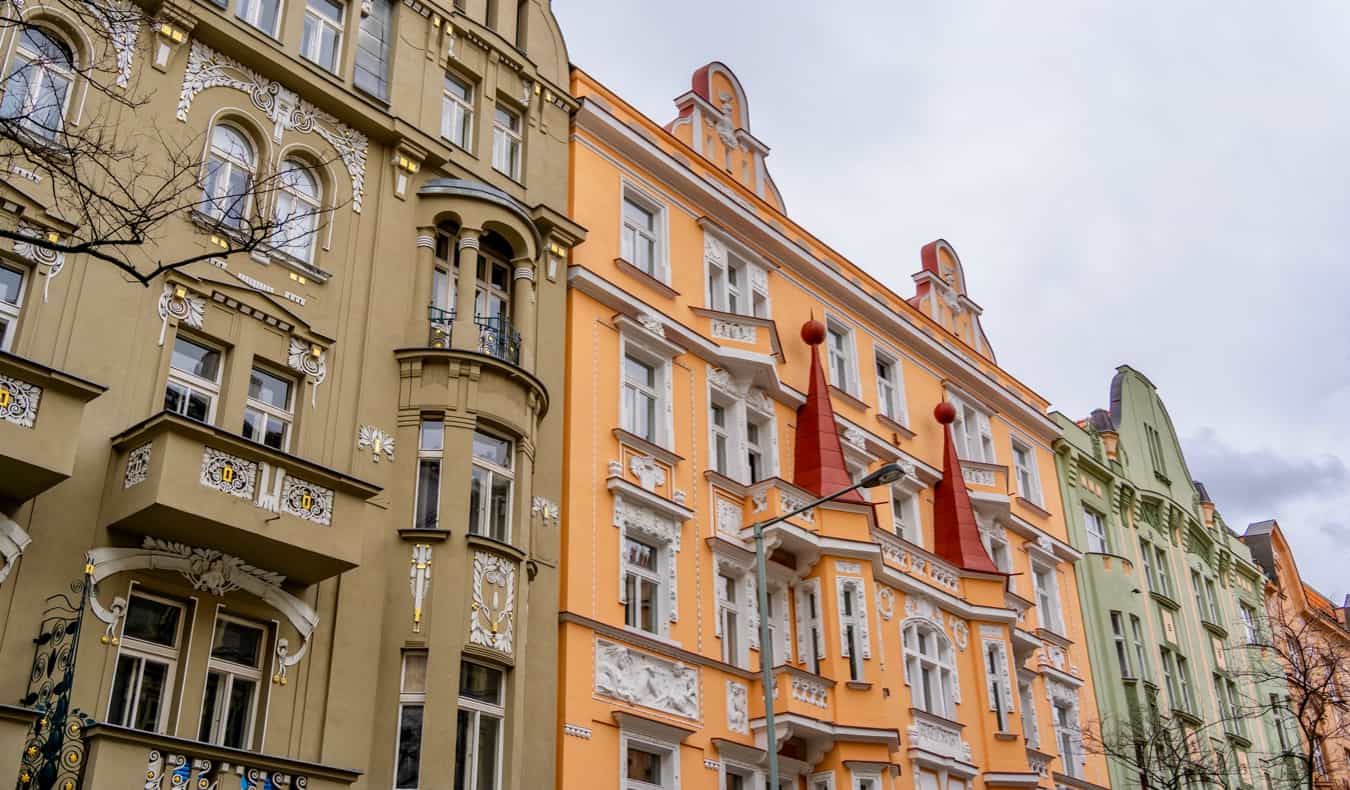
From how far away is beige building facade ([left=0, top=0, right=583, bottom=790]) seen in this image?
14523mm

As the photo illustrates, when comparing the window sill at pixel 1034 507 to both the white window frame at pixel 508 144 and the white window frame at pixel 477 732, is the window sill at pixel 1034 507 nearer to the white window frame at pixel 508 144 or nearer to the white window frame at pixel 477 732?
the white window frame at pixel 508 144

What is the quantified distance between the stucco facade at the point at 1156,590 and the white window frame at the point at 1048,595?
4.24 feet

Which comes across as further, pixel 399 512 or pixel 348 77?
pixel 348 77

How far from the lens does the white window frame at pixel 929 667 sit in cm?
2634

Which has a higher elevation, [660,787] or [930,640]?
[930,640]

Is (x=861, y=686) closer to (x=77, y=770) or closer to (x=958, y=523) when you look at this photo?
(x=958, y=523)

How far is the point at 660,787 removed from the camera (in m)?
20.5

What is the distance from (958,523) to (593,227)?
1129 centimetres

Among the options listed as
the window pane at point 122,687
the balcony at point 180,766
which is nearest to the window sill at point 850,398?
the balcony at point 180,766

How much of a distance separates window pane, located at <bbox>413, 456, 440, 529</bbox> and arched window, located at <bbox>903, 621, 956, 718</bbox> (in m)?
11.4

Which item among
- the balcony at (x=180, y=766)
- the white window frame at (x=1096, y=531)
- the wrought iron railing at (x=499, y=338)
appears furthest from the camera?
the white window frame at (x=1096, y=531)

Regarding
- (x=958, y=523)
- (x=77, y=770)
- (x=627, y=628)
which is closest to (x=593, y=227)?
(x=627, y=628)

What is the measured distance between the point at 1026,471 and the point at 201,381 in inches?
948

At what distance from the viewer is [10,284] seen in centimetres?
1562
